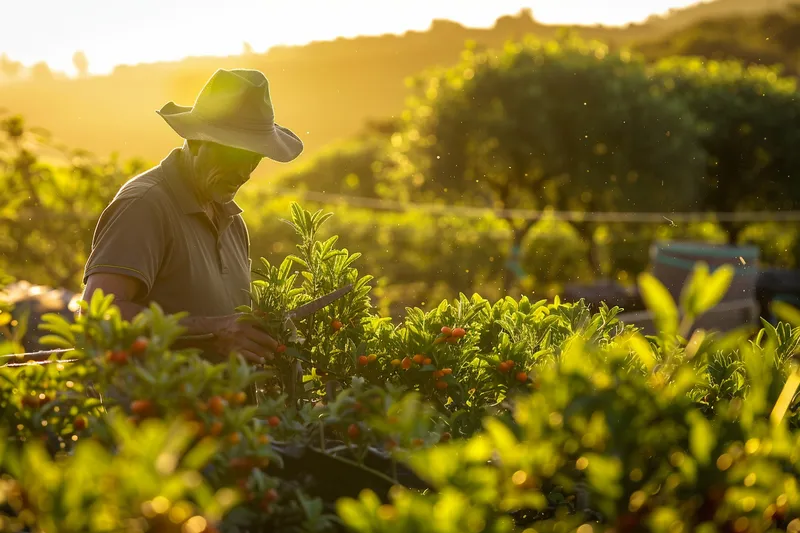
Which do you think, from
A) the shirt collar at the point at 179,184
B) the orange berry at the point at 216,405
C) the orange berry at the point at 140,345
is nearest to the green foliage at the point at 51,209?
the shirt collar at the point at 179,184

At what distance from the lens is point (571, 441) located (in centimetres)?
142

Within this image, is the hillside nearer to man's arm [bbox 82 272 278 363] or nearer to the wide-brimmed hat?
the wide-brimmed hat

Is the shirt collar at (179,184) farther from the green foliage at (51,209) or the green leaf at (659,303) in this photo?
the green foliage at (51,209)

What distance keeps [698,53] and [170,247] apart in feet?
254

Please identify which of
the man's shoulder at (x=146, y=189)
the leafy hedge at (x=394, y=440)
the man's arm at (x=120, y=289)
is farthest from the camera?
the man's shoulder at (x=146, y=189)

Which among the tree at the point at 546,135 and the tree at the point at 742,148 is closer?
the tree at the point at 546,135

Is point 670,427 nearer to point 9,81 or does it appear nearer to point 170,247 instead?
point 170,247

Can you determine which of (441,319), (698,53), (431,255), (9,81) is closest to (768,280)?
(431,255)

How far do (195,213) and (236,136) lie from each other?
335 mm

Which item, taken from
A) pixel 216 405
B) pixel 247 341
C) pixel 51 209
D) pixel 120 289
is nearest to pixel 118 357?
pixel 216 405

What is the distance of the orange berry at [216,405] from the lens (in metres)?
1.59

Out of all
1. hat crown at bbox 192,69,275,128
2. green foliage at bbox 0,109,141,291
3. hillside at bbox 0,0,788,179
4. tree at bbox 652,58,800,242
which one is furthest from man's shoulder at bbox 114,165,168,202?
hillside at bbox 0,0,788,179

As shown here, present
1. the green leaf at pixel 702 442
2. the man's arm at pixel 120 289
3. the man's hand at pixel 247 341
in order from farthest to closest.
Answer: the man's arm at pixel 120 289, the man's hand at pixel 247 341, the green leaf at pixel 702 442

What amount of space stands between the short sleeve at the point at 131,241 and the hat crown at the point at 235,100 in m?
0.41
